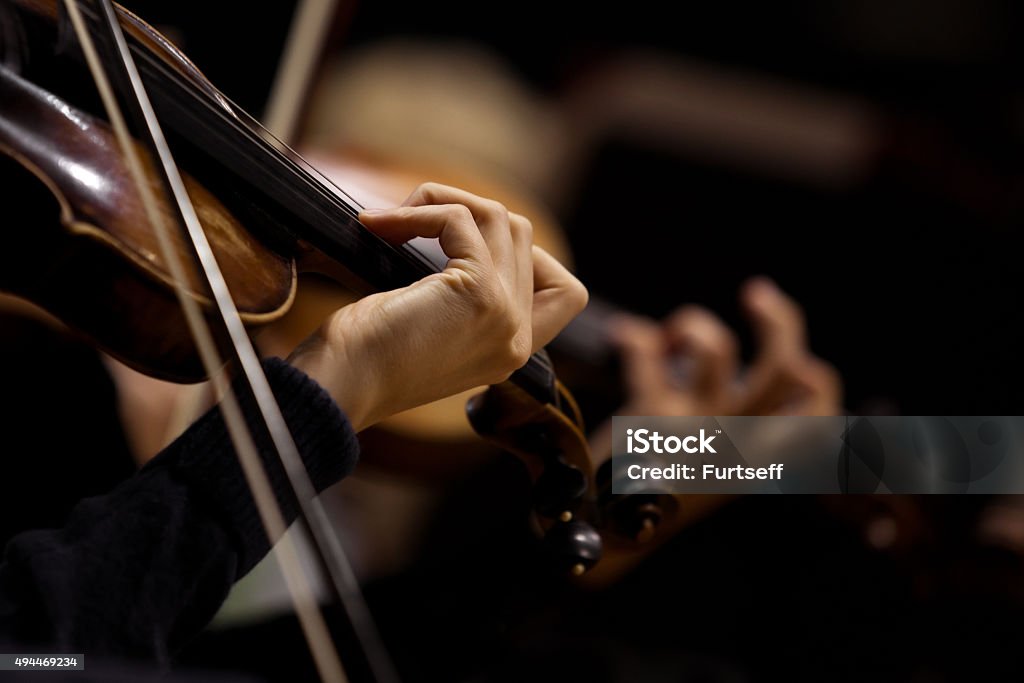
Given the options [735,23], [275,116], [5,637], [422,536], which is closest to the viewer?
[5,637]

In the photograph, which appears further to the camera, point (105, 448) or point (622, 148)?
point (622, 148)

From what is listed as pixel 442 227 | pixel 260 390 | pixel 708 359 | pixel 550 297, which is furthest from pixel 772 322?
pixel 260 390

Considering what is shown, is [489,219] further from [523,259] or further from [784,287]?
[784,287]

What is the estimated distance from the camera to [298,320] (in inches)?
40.9

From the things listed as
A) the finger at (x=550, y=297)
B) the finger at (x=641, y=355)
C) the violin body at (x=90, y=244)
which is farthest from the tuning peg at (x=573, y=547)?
the finger at (x=641, y=355)

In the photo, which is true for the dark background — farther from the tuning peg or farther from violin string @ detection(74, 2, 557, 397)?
violin string @ detection(74, 2, 557, 397)

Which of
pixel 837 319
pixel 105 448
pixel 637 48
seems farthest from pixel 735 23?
pixel 105 448

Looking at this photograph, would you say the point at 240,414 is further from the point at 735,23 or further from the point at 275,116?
the point at 735,23

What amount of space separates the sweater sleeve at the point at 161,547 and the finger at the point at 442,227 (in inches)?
4.2

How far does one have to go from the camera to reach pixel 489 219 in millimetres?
535

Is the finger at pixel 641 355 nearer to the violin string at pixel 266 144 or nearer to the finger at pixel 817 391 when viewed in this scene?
the finger at pixel 817 391

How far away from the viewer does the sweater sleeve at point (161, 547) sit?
1.28 feet

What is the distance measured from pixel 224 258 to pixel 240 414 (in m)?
0.08

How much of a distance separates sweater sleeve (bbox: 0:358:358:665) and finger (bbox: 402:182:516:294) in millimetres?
134
